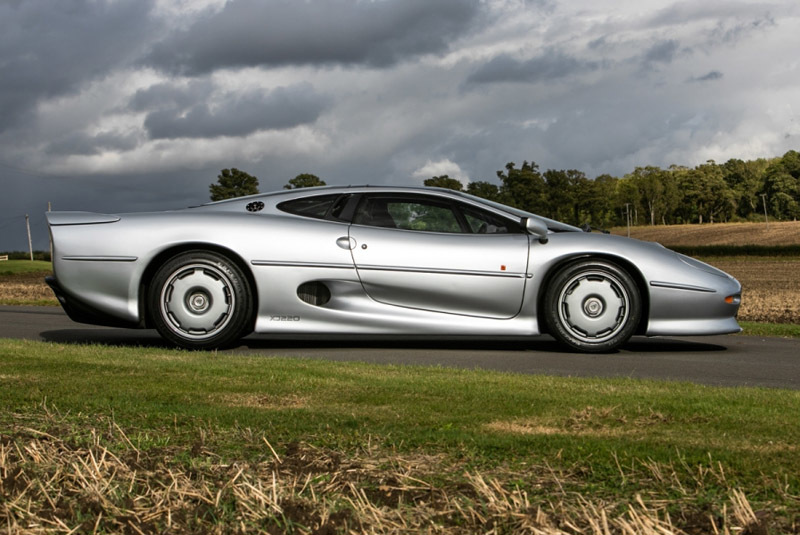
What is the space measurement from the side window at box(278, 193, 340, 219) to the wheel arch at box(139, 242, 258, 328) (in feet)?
2.23

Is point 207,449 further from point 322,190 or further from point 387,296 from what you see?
point 322,190

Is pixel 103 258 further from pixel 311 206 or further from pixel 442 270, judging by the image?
pixel 442 270

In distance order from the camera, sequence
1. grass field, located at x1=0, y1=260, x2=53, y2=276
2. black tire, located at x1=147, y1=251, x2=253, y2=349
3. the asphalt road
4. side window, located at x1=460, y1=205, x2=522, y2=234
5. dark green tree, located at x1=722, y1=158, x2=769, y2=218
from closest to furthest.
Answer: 1. the asphalt road
2. black tire, located at x1=147, y1=251, x2=253, y2=349
3. side window, located at x1=460, y1=205, x2=522, y2=234
4. grass field, located at x1=0, y1=260, x2=53, y2=276
5. dark green tree, located at x1=722, y1=158, x2=769, y2=218

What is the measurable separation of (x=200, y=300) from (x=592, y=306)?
10.6 ft

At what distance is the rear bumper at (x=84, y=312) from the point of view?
302 inches

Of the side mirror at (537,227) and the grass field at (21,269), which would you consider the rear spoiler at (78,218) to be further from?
the grass field at (21,269)

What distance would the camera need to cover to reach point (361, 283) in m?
7.60

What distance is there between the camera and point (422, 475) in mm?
3105

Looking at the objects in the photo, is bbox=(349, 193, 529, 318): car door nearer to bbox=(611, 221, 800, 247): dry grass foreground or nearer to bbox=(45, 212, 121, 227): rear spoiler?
bbox=(45, 212, 121, 227): rear spoiler

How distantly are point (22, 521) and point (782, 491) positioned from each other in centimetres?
229

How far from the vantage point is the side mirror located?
7645 millimetres

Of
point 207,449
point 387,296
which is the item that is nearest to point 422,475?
point 207,449

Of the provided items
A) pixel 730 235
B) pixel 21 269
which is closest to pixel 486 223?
pixel 21 269

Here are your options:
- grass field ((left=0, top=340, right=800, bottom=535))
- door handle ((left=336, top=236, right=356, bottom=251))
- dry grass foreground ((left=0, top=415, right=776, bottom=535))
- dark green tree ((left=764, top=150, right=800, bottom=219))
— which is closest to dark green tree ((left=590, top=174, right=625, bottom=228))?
dark green tree ((left=764, top=150, right=800, bottom=219))
